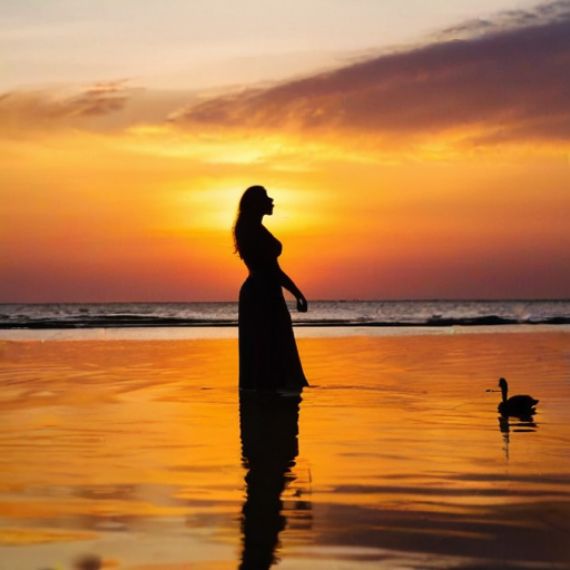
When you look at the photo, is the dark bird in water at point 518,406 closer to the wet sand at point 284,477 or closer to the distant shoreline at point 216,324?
the wet sand at point 284,477

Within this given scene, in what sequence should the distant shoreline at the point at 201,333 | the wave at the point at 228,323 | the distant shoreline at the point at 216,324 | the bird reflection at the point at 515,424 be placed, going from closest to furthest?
1. the bird reflection at the point at 515,424
2. the distant shoreline at the point at 201,333
3. the distant shoreline at the point at 216,324
4. the wave at the point at 228,323

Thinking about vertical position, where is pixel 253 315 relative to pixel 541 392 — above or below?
above

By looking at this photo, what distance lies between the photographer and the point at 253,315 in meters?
12.9

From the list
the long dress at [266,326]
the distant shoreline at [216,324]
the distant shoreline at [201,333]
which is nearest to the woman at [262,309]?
the long dress at [266,326]

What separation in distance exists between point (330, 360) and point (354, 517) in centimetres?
1367

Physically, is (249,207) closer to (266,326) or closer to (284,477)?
(266,326)

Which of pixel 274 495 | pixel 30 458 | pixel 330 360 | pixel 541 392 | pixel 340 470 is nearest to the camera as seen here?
pixel 274 495

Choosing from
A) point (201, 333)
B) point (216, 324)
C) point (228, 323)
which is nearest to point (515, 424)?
point (201, 333)

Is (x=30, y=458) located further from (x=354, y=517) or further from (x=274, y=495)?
(x=354, y=517)

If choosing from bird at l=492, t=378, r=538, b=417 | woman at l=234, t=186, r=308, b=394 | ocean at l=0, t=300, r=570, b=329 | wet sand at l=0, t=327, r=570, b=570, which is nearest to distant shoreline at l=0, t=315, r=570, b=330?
ocean at l=0, t=300, r=570, b=329

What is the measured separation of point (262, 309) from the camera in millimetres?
12875

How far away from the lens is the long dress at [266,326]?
12773mm

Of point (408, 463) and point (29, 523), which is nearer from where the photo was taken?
point (29, 523)

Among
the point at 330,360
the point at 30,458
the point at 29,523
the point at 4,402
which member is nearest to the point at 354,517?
the point at 29,523
